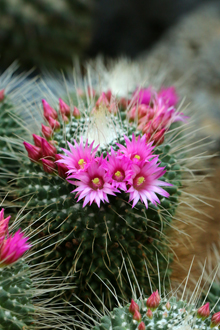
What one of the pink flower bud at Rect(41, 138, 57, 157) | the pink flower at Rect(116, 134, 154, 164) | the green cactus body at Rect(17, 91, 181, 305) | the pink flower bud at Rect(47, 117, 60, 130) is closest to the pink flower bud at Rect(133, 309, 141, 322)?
the green cactus body at Rect(17, 91, 181, 305)

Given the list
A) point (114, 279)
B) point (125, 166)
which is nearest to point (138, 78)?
point (125, 166)

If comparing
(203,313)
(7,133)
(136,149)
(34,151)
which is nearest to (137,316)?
(203,313)

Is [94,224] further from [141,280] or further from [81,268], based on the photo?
[141,280]

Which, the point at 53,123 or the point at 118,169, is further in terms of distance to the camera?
the point at 53,123

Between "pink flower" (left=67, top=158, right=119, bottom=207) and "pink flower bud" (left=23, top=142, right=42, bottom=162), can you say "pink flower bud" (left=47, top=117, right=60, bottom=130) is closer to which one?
"pink flower bud" (left=23, top=142, right=42, bottom=162)

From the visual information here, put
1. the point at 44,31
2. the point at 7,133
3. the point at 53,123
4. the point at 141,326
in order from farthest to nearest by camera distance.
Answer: the point at 44,31 → the point at 7,133 → the point at 53,123 → the point at 141,326

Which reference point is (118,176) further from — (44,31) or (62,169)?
(44,31)

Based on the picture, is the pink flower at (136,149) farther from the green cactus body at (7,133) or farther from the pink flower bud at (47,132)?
the green cactus body at (7,133)

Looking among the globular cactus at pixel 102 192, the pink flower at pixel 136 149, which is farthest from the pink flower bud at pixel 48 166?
the pink flower at pixel 136 149
